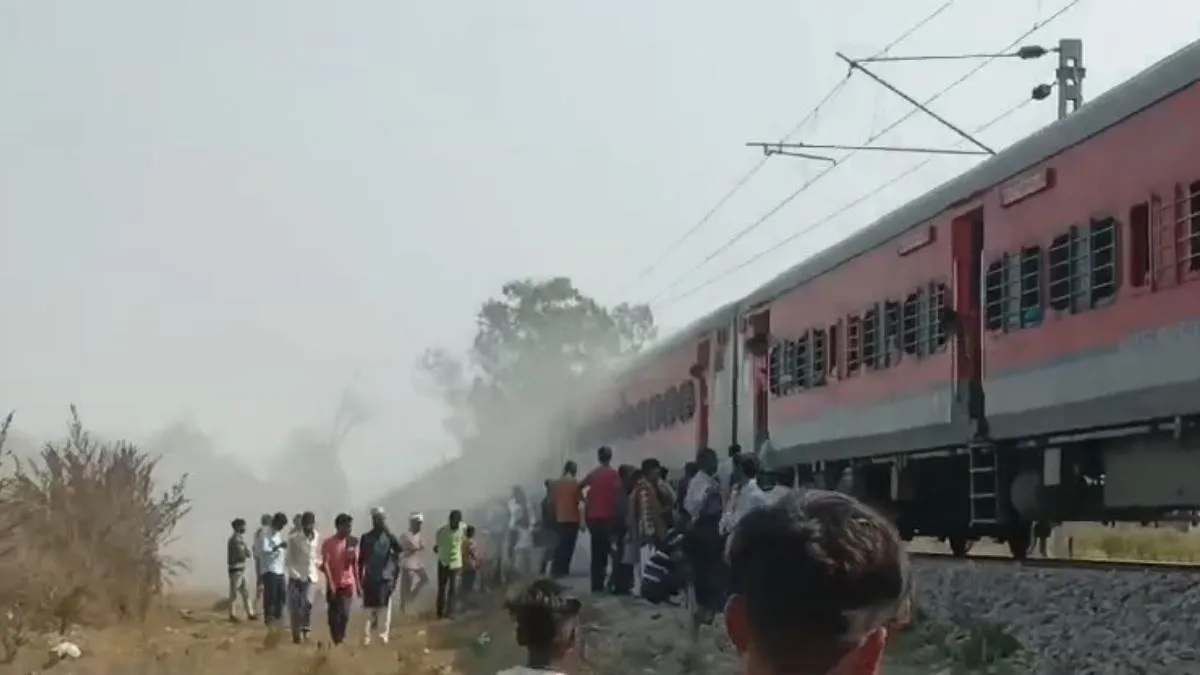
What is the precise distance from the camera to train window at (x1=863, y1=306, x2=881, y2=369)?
18000 millimetres

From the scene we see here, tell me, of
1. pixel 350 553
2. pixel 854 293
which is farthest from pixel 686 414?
pixel 350 553

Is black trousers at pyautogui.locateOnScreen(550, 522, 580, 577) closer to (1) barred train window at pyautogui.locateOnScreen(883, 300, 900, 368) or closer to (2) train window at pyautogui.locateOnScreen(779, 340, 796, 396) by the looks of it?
(2) train window at pyautogui.locateOnScreen(779, 340, 796, 396)

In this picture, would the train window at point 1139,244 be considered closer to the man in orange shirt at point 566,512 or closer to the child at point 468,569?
the man in orange shirt at point 566,512

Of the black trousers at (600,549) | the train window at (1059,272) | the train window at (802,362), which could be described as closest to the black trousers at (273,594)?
the black trousers at (600,549)

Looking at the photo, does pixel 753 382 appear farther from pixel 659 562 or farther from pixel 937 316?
pixel 659 562

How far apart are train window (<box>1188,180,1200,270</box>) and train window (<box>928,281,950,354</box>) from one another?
4.56 m

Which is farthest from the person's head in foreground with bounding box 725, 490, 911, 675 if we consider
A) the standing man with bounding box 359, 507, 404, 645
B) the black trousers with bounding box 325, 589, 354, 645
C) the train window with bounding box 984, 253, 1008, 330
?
the black trousers with bounding box 325, 589, 354, 645

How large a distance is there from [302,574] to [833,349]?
564 cm

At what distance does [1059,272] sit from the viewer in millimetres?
13883

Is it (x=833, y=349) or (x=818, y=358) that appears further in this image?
(x=818, y=358)

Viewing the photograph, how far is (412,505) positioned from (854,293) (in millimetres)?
36078

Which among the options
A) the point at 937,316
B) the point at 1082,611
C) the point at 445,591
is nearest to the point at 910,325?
the point at 937,316

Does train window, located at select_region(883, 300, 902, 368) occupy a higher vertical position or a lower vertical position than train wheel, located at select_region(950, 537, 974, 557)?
higher

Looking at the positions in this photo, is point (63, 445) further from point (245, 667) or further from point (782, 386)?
point (782, 386)
